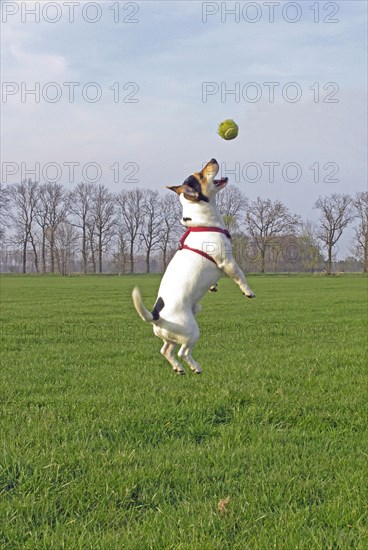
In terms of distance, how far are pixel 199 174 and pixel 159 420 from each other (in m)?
5.40

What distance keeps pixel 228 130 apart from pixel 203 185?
0.36 meters

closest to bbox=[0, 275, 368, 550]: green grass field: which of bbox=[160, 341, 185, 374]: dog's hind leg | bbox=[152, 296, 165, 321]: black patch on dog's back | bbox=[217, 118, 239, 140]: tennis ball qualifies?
bbox=[152, 296, 165, 321]: black patch on dog's back

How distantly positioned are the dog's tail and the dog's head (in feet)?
1.42

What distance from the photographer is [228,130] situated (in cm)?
240

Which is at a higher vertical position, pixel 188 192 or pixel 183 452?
pixel 188 192

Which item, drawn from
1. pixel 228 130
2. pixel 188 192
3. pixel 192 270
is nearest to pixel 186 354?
pixel 192 270

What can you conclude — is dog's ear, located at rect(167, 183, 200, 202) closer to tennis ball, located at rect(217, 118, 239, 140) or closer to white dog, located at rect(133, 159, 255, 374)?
white dog, located at rect(133, 159, 255, 374)

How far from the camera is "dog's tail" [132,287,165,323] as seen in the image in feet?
7.13

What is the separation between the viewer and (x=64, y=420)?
7.23 m

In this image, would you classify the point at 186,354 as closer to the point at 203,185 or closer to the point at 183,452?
the point at 203,185

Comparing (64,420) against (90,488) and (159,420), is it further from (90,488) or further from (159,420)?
(90,488)

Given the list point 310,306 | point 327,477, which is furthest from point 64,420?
point 310,306

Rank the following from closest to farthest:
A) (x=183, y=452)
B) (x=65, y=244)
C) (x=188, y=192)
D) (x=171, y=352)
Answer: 1. (x=188, y=192)
2. (x=171, y=352)
3. (x=65, y=244)
4. (x=183, y=452)

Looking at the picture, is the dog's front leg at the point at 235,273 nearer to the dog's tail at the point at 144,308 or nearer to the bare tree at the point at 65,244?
the dog's tail at the point at 144,308
